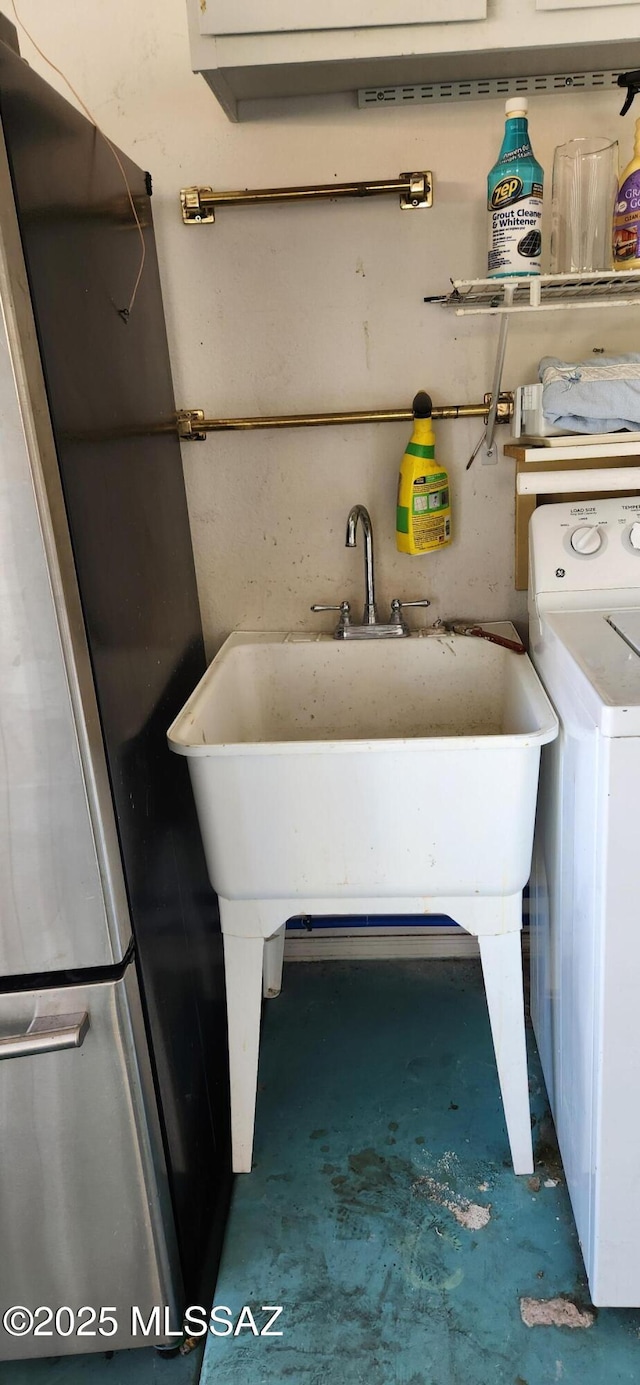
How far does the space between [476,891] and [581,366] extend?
882 mm

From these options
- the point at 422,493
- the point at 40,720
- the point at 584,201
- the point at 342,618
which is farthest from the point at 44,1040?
the point at 584,201

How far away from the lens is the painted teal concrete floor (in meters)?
1.21

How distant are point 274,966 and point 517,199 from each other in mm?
1604

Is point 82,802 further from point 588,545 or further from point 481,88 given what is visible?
point 481,88

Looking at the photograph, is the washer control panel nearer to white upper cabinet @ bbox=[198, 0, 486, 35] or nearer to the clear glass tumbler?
the clear glass tumbler

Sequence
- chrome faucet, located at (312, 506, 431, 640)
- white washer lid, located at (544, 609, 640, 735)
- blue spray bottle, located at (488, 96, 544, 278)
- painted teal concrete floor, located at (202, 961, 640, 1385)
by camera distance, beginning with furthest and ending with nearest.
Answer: chrome faucet, located at (312, 506, 431, 640) → blue spray bottle, located at (488, 96, 544, 278) → painted teal concrete floor, located at (202, 961, 640, 1385) → white washer lid, located at (544, 609, 640, 735)

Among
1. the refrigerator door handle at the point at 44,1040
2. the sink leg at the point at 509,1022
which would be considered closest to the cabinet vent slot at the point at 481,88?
the sink leg at the point at 509,1022

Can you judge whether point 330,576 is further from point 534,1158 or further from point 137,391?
point 534,1158

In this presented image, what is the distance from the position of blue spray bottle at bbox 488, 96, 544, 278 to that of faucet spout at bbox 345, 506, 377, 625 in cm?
48

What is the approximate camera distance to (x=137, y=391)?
1351 millimetres

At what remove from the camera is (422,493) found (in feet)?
5.33

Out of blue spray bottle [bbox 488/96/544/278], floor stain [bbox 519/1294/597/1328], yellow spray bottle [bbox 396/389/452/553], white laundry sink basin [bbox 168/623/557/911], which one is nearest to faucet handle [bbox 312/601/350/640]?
yellow spray bottle [bbox 396/389/452/553]

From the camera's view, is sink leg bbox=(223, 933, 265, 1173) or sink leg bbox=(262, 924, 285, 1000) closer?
sink leg bbox=(223, 933, 265, 1173)

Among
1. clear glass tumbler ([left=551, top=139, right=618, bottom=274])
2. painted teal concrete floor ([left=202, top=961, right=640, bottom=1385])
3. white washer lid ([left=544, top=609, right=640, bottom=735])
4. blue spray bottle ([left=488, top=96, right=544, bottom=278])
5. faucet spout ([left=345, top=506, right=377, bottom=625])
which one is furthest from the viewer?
faucet spout ([left=345, top=506, right=377, bottom=625])
